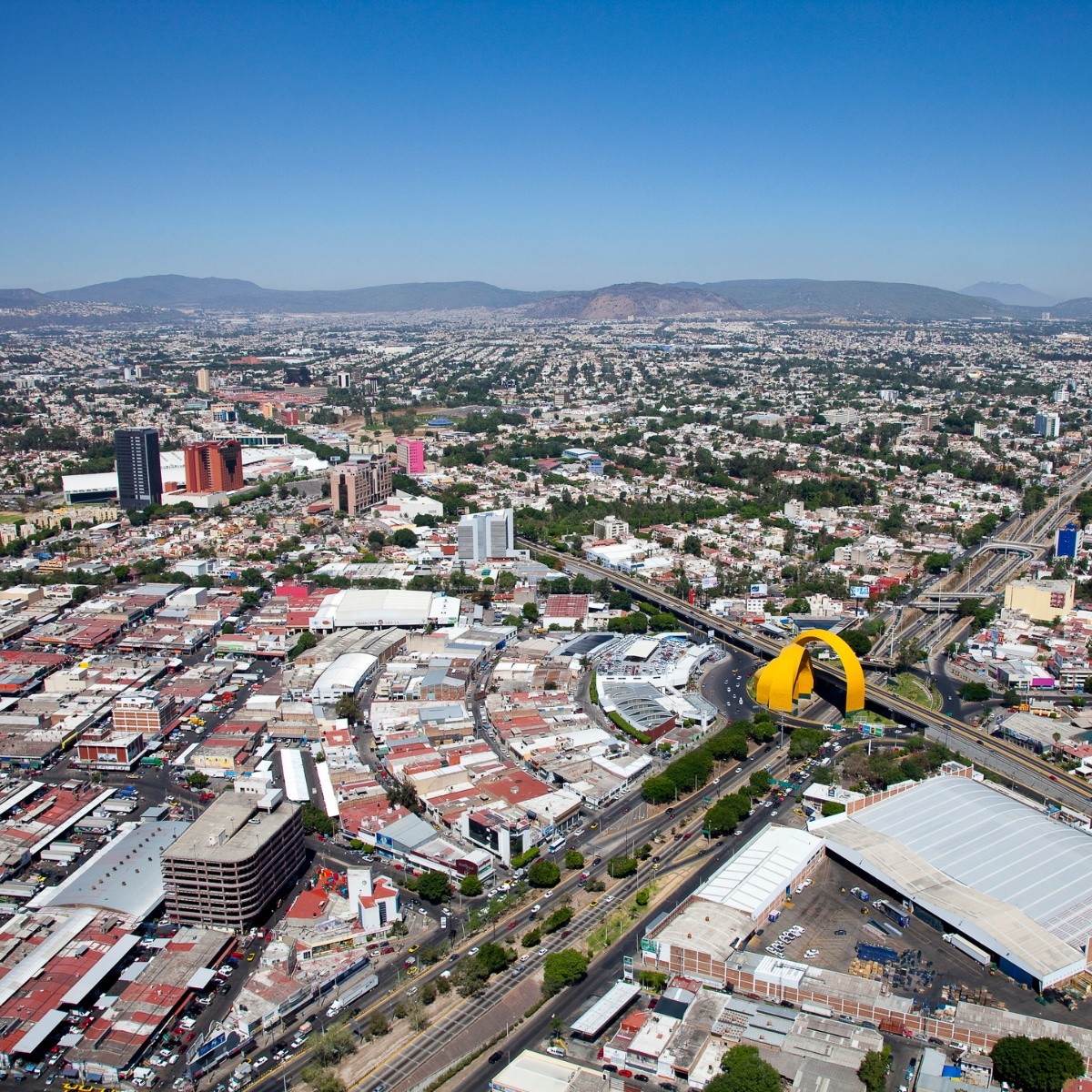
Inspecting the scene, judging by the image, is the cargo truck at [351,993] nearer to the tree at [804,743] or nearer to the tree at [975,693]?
the tree at [804,743]

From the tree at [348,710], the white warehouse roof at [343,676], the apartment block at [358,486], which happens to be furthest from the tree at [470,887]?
the apartment block at [358,486]

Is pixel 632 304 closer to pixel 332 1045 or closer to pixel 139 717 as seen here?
pixel 139 717

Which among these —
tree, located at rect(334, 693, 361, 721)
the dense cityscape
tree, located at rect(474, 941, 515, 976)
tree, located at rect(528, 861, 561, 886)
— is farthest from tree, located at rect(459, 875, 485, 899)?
tree, located at rect(334, 693, 361, 721)

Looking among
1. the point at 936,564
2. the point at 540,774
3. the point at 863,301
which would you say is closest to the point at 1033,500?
the point at 936,564

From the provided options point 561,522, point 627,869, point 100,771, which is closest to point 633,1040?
point 627,869

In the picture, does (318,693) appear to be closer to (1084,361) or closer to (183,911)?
(183,911)

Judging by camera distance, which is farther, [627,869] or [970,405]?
[970,405]
